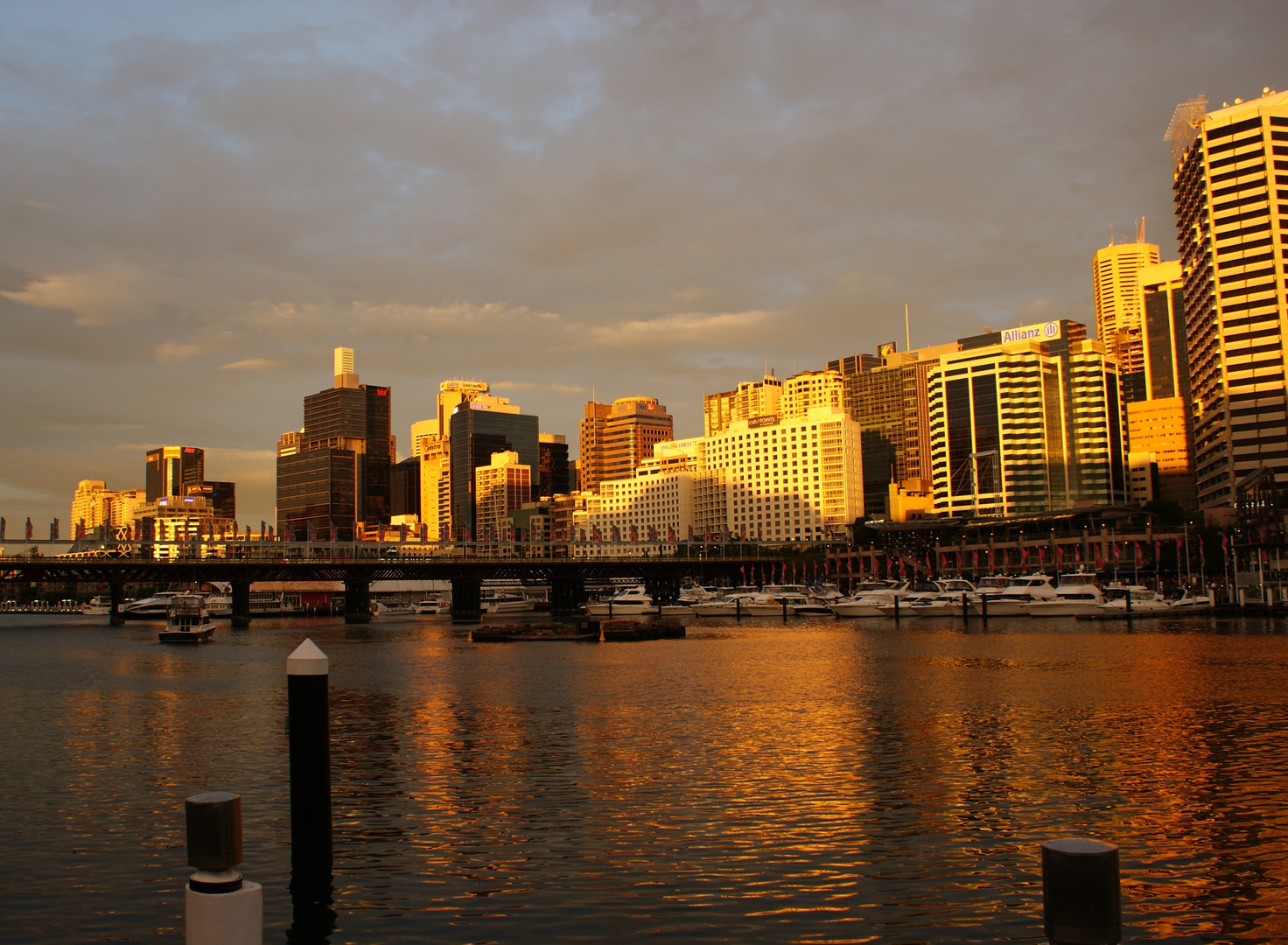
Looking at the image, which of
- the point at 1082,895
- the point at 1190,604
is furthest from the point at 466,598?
the point at 1082,895

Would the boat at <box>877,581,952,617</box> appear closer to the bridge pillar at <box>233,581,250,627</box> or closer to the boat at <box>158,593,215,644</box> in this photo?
the boat at <box>158,593,215,644</box>

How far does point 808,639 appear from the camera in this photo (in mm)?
92188

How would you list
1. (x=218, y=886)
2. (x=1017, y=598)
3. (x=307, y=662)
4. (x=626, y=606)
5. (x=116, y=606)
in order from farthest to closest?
(x=116, y=606), (x=626, y=606), (x=1017, y=598), (x=307, y=662), (x=218, y=886)

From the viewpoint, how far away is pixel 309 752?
58.5ft

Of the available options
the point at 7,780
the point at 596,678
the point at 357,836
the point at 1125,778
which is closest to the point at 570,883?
the point at 357,836

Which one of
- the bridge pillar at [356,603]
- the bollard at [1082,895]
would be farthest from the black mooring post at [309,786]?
the bridge pillar at [356,603]

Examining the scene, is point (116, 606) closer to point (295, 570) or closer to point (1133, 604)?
point (295, 570)

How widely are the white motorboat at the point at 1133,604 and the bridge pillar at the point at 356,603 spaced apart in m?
119

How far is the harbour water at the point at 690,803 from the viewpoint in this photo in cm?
1709

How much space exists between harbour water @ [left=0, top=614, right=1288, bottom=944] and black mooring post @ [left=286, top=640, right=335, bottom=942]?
1.31 ft

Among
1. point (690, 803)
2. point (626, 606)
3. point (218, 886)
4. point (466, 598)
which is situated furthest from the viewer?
point (466, 598)

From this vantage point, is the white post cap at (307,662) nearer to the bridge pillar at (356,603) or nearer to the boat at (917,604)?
the boat at (917,604)

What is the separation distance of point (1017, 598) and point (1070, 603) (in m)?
7.35

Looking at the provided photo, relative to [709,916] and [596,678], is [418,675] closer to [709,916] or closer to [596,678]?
[596,678]
